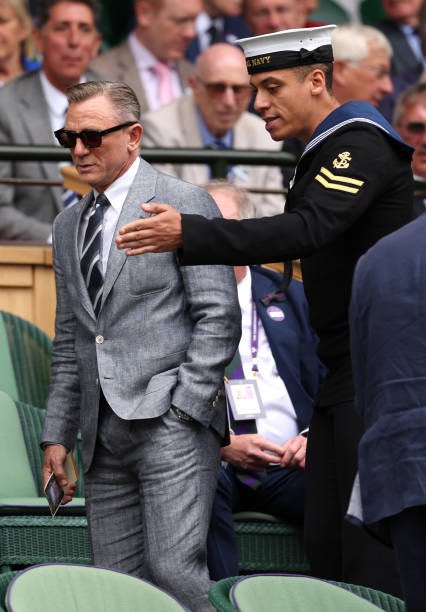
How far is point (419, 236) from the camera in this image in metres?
2.93

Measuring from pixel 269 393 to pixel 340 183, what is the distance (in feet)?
5.65

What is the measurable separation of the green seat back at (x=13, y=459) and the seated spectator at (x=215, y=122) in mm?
2183

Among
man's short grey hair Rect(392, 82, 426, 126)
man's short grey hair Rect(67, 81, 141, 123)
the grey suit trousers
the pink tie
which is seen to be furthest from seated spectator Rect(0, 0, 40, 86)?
the grey suit trousers

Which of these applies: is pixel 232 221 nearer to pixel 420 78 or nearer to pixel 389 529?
pixel 389 529

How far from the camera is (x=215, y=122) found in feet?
24.5

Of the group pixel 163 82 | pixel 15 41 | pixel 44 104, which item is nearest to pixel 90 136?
pixel 44 104

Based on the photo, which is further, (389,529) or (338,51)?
(338,51)

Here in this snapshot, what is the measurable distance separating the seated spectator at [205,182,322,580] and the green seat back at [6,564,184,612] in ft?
6.06

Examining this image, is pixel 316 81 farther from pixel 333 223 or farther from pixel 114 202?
pixel 114 202

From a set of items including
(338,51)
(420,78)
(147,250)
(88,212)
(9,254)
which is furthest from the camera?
(420,78)

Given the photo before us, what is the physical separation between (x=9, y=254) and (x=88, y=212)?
2.29 m

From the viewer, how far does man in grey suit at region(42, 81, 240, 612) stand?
3.93 meters

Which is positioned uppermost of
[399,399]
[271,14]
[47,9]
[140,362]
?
[47,9]

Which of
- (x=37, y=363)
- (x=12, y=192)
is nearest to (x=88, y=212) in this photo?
(x=37, y=363)
